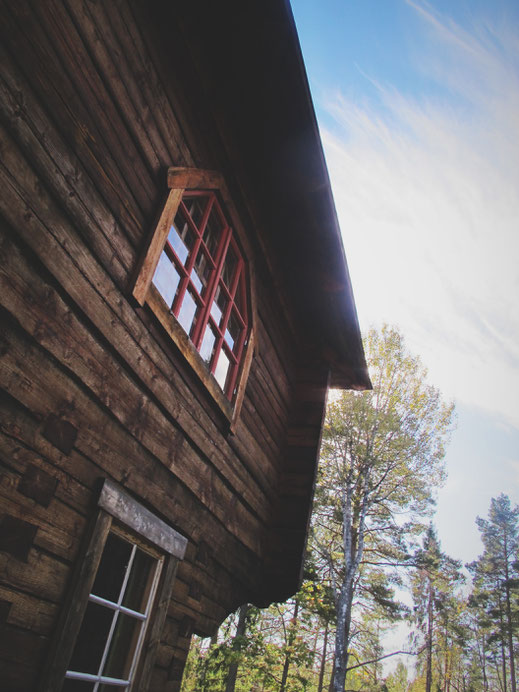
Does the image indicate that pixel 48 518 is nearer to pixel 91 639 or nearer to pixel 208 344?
pixel 91 639

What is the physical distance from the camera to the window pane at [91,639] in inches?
92.7

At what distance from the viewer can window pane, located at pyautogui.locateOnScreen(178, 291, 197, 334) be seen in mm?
3564

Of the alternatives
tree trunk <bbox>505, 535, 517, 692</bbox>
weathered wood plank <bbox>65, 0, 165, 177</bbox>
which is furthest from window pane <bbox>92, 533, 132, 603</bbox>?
tree trunk <bbox>505, 535, 517, 692</bbox>

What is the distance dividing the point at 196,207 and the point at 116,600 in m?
2.96

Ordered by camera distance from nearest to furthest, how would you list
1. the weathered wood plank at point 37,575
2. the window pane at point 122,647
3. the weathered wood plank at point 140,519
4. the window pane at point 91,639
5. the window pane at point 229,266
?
the weathered wood plank at point 37,575, the window pane at point 91,639, the weathered wood plank at point 140,519, the window pane at point 122,647, the window pane at point 229,266

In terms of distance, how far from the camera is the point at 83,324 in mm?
2379

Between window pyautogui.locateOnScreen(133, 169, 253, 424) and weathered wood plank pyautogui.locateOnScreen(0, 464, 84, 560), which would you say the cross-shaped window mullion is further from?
window pyautogui.locateOnScreen(133, 169, 253, 424)

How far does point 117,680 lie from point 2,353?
2071 mm

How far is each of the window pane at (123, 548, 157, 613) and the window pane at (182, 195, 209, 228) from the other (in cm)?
259

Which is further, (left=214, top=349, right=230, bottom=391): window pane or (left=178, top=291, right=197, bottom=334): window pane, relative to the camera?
(left=214, top=349, right=230, bottom=391): window pane

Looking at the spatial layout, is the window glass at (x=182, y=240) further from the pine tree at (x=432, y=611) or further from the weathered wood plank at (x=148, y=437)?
the pine tree at (x=432, y=611)

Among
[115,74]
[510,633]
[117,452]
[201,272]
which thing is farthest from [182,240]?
[510,633]

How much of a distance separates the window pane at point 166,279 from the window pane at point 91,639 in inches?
78.6

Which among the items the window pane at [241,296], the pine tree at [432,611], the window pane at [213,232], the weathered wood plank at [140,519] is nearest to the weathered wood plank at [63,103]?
the window pane at [213,232]
